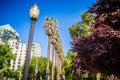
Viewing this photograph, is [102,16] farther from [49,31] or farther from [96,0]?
[49,31]

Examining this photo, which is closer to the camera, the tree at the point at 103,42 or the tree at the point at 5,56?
the tree at the point at 103,42

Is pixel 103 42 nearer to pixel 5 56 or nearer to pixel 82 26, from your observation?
pixel 82 26

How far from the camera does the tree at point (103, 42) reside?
12289 millimetres

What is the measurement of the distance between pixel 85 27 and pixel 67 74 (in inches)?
1015

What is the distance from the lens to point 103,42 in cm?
1274

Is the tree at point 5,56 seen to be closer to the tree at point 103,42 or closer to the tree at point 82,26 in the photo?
the tree at point 82,26

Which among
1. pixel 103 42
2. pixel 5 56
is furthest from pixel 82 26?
pixel 103 42

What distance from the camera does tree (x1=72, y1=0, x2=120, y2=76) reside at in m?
12.3

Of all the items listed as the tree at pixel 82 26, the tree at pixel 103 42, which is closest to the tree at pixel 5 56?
the tree at pixel 82 26

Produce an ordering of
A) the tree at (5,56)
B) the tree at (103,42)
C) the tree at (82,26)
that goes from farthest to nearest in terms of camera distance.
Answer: the tree at (5,56) → the tree at (82,26) → the tree at (103,42)

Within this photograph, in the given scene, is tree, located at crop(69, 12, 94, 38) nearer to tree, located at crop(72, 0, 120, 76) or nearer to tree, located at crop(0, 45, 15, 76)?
tree, located at crop(0, 45, 15, 76)

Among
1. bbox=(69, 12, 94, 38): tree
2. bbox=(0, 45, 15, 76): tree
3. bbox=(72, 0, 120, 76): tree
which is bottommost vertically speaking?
bbox=(72, 0, 120, 76): tree

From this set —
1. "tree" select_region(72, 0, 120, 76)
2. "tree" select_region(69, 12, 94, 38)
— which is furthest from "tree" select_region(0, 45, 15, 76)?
"tree" select_region(72, 0, 120, 76)

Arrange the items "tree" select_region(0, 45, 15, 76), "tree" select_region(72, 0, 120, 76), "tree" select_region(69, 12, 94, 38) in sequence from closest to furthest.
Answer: "tree" select_region(72, 0, 120, 76), "tree" select_region(69, 12, 94, 38), "tree" select_region(0, 45, 15, 76)
